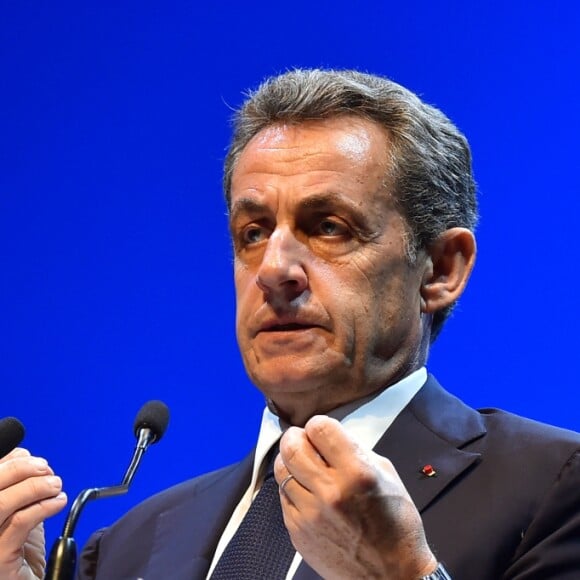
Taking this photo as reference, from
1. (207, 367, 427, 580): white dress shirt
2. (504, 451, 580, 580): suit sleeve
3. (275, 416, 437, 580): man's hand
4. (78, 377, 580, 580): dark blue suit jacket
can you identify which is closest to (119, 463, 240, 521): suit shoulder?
(78, 377, 580, 580): dark blue suit jacket

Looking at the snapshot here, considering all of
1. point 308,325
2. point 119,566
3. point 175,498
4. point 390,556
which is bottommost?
point 390,556

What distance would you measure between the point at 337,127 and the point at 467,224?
330 millimetres

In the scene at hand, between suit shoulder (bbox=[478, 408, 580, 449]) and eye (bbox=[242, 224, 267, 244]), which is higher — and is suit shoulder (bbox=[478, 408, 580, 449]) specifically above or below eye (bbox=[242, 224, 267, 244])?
below

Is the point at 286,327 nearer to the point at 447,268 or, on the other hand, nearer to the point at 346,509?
the point at 447,268

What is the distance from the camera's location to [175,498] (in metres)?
2.18

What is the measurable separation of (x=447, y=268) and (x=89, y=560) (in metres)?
0.89

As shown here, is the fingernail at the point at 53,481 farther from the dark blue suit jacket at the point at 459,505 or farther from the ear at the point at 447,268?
the ear at the point at 447,268

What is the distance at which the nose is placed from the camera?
180cm

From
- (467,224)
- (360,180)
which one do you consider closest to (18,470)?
(360,180)

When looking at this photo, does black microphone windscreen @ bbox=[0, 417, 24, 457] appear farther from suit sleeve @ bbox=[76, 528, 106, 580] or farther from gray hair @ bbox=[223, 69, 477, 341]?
gray hair @ bbox=[223, 69, 477, 341]

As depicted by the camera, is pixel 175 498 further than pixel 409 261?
Yes

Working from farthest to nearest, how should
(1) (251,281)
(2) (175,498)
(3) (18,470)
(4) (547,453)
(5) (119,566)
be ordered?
(2) (175,498), (5) (119,566), (1) (251,281), (4) (547,453), (3) (18,470)

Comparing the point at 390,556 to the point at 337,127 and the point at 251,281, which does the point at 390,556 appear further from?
the point at 337,127

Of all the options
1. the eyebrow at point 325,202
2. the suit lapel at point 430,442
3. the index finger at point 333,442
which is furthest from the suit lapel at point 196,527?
the index finger at point 333,442
